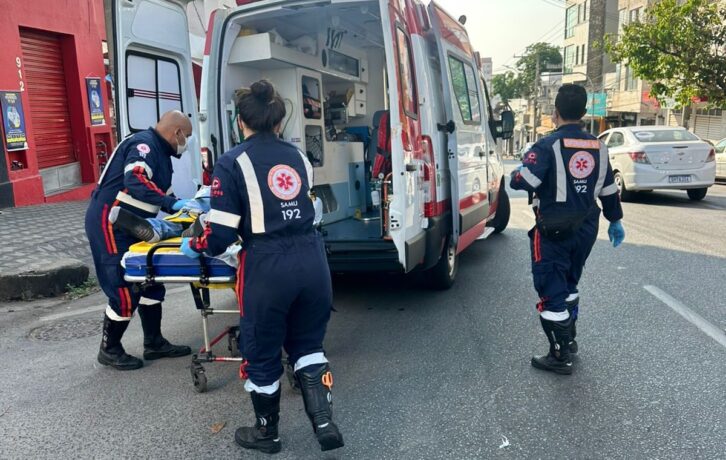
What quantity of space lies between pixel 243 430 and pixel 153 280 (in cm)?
106

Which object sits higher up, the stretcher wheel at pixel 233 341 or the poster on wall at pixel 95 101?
the poster on wall at pixel 95 101

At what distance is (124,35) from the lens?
13.9ft

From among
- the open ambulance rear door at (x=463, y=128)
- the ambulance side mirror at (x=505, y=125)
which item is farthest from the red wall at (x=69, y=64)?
the ambulance side mirror at (x=505, y=125)

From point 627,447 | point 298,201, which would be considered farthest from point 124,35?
point 627,447

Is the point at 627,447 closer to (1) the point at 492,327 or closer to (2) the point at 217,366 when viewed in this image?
(1) the point at 492,327

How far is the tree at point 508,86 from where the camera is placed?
68.0 m

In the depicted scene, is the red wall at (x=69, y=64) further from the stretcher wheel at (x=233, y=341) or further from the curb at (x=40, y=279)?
the stretcher wheel at (x=233, y=341)

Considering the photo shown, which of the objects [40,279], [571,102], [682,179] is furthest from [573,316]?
[682,179]

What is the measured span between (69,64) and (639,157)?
1201 centimetres

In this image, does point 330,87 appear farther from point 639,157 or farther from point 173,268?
point 639,157

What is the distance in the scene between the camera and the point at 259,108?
108 inches

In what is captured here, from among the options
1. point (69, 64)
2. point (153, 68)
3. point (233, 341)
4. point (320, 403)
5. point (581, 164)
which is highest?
point (69, 64)

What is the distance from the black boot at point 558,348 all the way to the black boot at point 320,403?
1634 millimetres

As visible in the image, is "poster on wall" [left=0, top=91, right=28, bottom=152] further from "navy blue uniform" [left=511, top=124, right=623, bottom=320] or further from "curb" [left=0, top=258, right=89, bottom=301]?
"navy blue uniform" [left=511, top=124, right=623, bottom=320]
